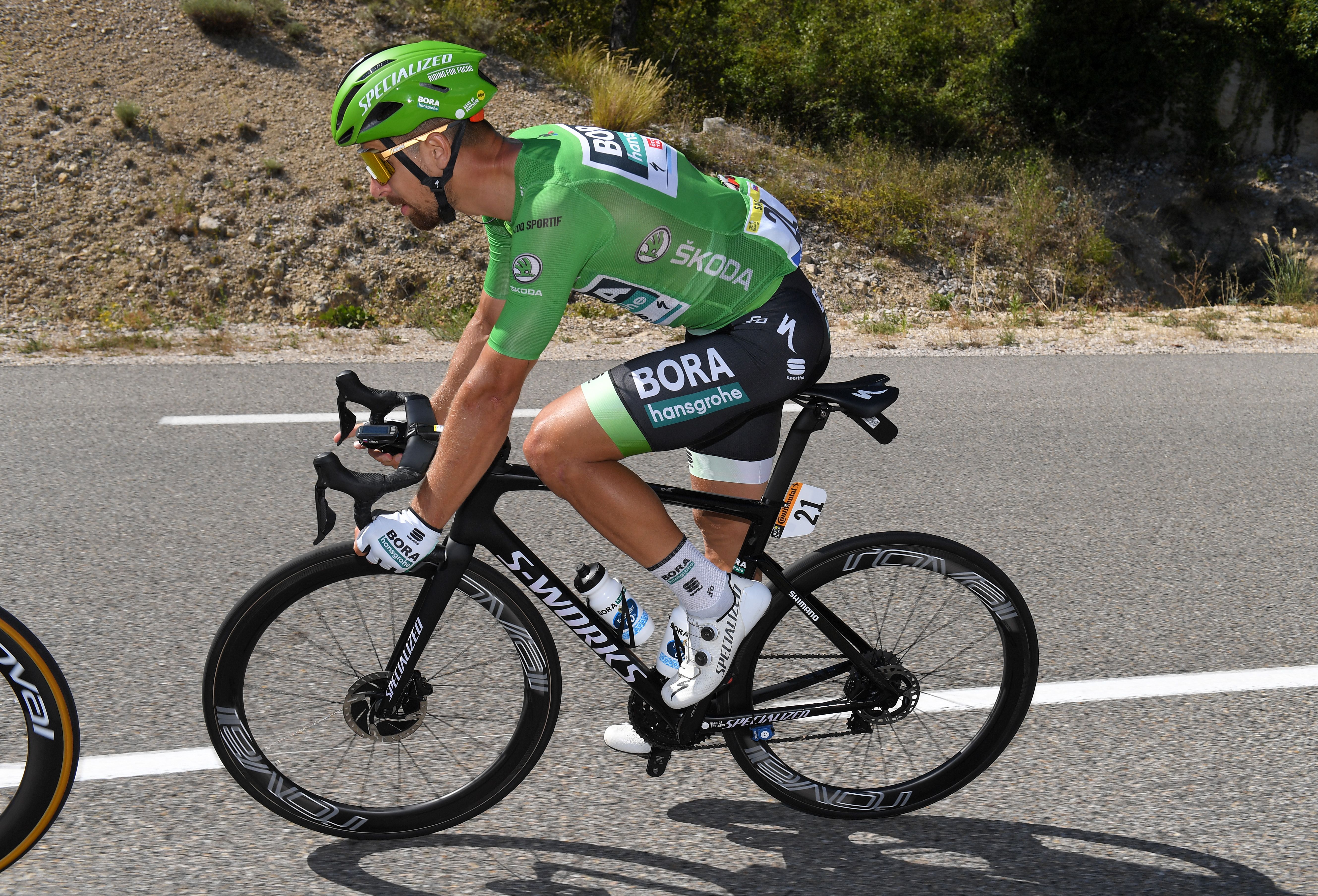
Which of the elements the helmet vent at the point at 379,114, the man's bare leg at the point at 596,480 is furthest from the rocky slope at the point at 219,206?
the helmet vent at the point at 379,114

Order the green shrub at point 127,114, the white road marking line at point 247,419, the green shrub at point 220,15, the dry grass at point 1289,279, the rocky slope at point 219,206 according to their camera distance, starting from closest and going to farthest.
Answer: the white road marking line at point 247,419 → the rocky slope at point 219,206 → the dry grass at point 1289,279 → the green shrub at point 127,114 → the green shrub at point 220,15

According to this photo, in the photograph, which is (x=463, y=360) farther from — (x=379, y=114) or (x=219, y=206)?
(x=219, y=206)

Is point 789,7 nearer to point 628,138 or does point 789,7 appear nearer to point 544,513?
point 544,513

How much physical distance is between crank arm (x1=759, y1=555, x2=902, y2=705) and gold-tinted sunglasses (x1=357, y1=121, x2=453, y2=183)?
129 centimetres

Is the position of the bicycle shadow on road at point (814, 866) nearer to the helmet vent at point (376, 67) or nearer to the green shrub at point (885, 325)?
Result: the helmet vent at point (376, 67)

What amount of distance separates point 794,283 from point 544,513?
2.47m

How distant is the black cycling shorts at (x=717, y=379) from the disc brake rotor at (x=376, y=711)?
33.3 inches

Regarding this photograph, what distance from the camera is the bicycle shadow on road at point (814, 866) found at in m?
2.66

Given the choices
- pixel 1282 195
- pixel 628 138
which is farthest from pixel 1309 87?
pixel 628 138

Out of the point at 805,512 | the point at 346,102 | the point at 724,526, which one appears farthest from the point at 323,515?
the point at 805,512

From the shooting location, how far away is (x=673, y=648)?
282cm

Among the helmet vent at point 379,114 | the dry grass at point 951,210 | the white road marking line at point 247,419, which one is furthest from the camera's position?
the dry grass at point 951,210

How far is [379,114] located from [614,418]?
87 cm

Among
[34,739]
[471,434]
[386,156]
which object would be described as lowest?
[34,739]
